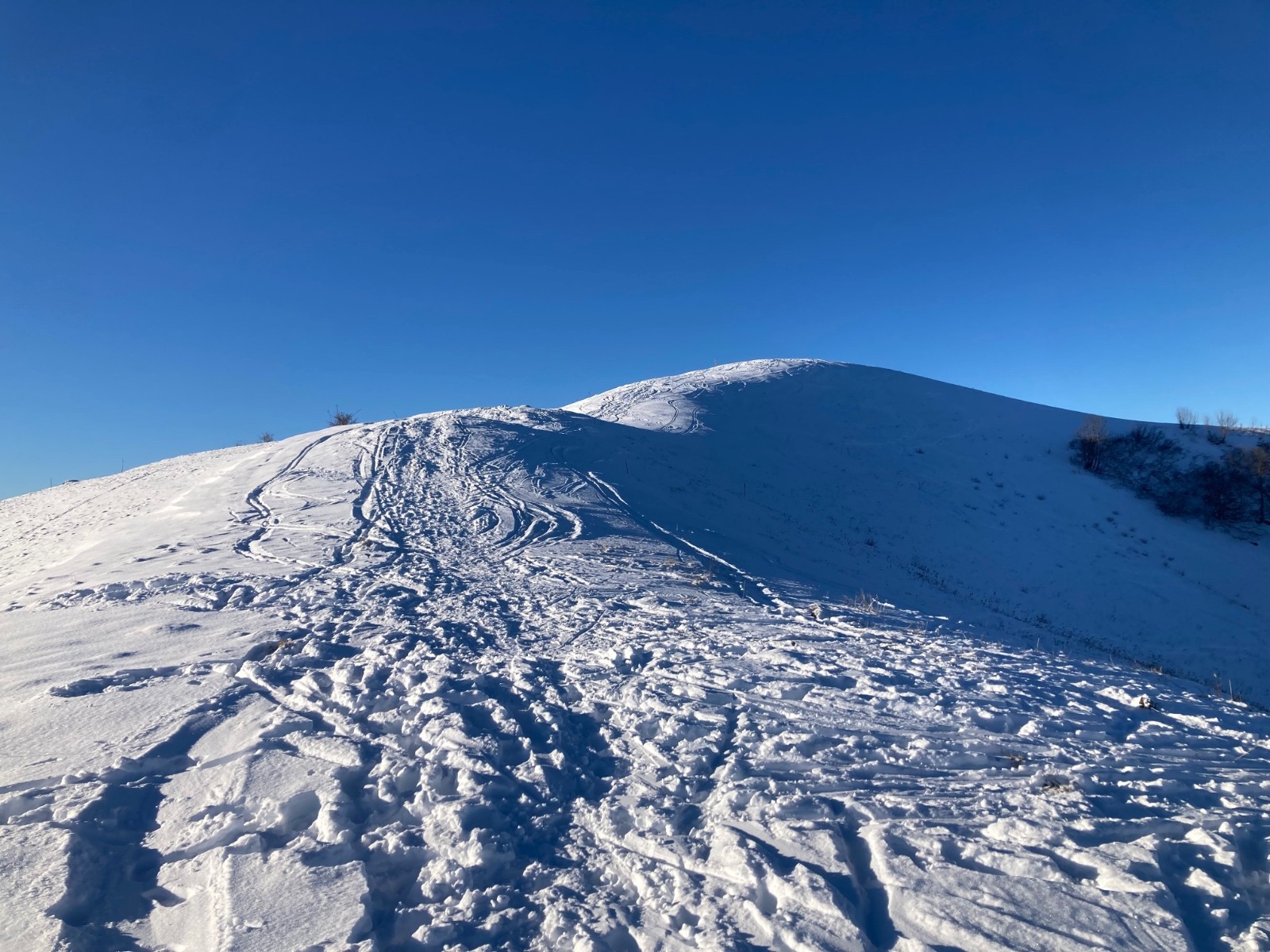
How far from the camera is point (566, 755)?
4.93 metres

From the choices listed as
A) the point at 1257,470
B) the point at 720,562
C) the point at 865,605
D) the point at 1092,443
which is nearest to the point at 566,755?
the point at 865,605

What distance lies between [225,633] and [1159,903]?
8077 millimetres

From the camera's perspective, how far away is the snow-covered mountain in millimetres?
3344

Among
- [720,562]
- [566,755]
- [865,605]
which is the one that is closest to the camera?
[566,755]

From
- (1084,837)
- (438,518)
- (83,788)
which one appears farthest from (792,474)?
(83,788)

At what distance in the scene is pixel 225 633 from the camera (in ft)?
23.4

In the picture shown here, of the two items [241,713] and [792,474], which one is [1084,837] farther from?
[792,474]

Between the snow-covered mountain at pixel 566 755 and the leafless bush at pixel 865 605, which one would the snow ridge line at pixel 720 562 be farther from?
the leafless bush at pixel 865 605

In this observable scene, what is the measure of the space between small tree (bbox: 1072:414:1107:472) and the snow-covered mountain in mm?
18539

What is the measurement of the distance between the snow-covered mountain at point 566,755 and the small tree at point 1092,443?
18.5 meters

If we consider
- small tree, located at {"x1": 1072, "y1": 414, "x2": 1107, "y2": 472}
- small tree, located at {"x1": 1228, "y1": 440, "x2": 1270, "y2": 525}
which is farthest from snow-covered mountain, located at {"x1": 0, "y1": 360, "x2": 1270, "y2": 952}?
small tree, located at {"x1": 1072, "y1": 414, "x2": 1107, "y2": 472}

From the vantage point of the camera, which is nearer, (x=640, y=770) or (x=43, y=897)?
(x=43, y=897)

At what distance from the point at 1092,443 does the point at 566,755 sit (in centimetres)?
2941

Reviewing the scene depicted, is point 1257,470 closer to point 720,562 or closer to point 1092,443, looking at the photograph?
point 1092,443
